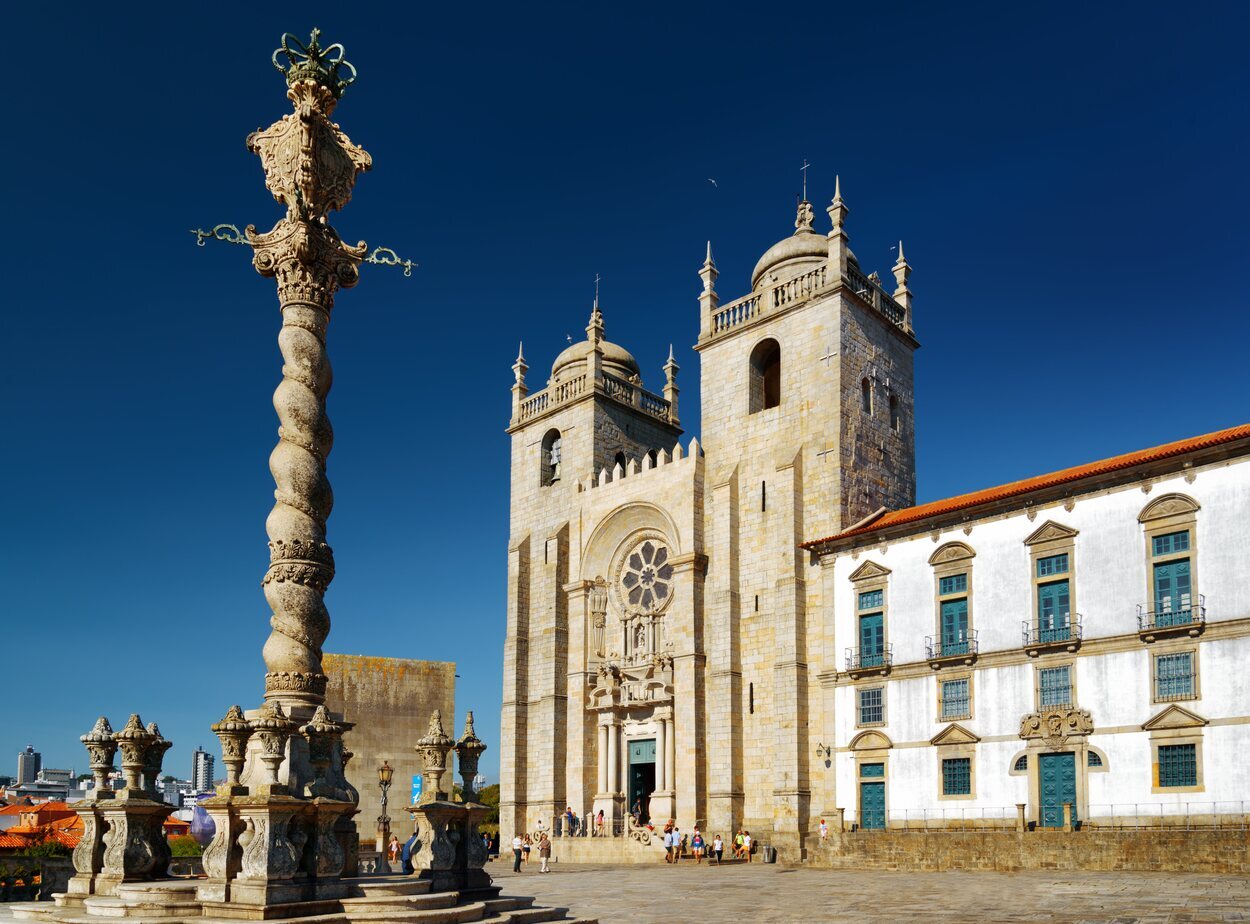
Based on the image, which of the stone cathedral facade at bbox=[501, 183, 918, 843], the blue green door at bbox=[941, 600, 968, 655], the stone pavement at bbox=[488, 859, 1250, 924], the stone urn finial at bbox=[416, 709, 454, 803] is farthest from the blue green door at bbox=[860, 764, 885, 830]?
the stone urn finial at bbox=[416, 709, 454, 803]

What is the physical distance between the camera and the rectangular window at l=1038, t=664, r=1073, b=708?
2970 cm

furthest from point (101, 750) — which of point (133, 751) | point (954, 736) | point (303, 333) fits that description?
point (954, 736)

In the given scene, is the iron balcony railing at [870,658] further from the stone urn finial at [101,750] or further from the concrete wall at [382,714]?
the stone urn finial at [101,750]

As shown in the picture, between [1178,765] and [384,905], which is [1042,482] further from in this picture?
[384,905]

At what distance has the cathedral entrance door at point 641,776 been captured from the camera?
40875mm

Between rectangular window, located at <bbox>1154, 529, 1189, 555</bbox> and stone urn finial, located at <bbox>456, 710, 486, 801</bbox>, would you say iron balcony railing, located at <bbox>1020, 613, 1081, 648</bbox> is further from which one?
stone urn finial, located at <bbox>456, 710, 486, 801</bbox>

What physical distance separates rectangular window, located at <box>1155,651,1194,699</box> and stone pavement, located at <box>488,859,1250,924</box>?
548 centimetres

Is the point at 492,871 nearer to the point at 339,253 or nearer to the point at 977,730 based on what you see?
the point at 977,730

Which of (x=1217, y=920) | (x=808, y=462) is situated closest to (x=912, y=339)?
(x=808, y=462)

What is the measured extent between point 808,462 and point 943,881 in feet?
52.1

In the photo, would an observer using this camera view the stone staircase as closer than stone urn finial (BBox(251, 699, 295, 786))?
Yes

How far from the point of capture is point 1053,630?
3017 cm

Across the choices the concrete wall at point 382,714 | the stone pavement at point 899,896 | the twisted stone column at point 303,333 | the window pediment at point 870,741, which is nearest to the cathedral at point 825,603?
the window pediment at point 870,741

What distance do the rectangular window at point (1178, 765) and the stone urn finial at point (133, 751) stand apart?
22.1 m
